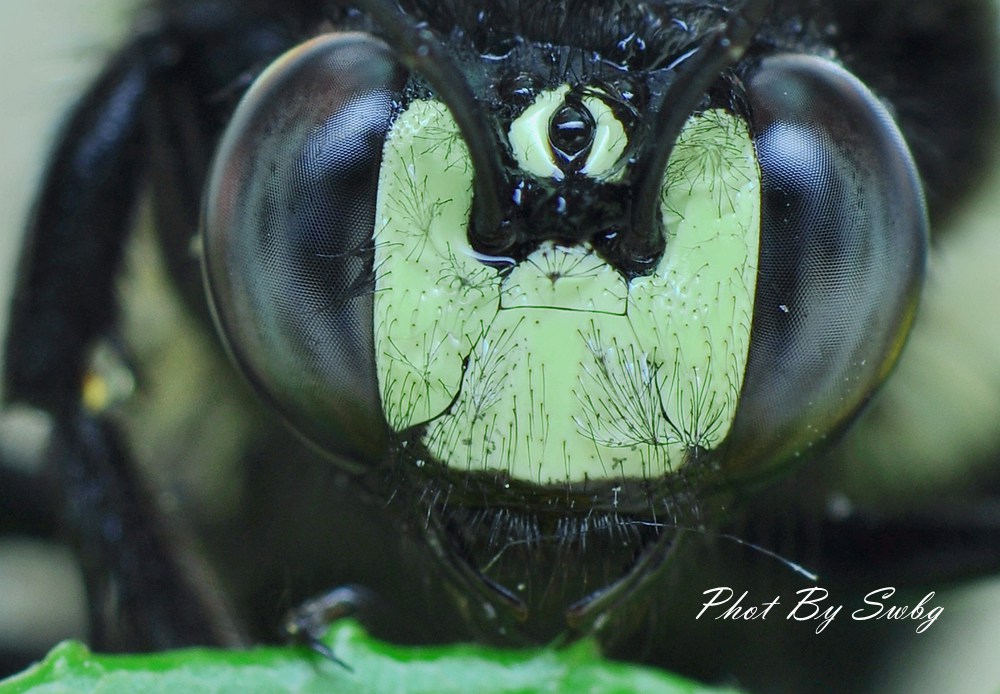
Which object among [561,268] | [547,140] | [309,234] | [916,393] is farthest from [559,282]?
[916,393]

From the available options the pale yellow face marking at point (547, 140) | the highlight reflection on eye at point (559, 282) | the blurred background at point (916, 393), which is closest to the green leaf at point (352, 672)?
the highlight reflection on eye at point (559, 282)

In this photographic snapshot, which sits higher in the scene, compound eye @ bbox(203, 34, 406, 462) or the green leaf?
compound eye @ bbox(203, 34, 406, 462)

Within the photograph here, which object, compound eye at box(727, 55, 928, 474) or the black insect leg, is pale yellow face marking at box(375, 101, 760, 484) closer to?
compound eye at box(727, 55, 928, 474)

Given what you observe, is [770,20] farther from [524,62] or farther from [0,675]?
[0,675]

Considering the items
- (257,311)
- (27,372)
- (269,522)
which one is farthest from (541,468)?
(269,522)

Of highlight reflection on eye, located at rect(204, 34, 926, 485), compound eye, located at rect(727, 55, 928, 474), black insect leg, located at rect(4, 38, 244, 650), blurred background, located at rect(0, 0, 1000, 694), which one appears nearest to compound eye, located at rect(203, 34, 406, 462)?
highlight reflection on eye, located at rect(204, 34, 926, 485)

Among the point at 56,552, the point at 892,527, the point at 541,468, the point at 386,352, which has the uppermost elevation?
the point at 386,352
